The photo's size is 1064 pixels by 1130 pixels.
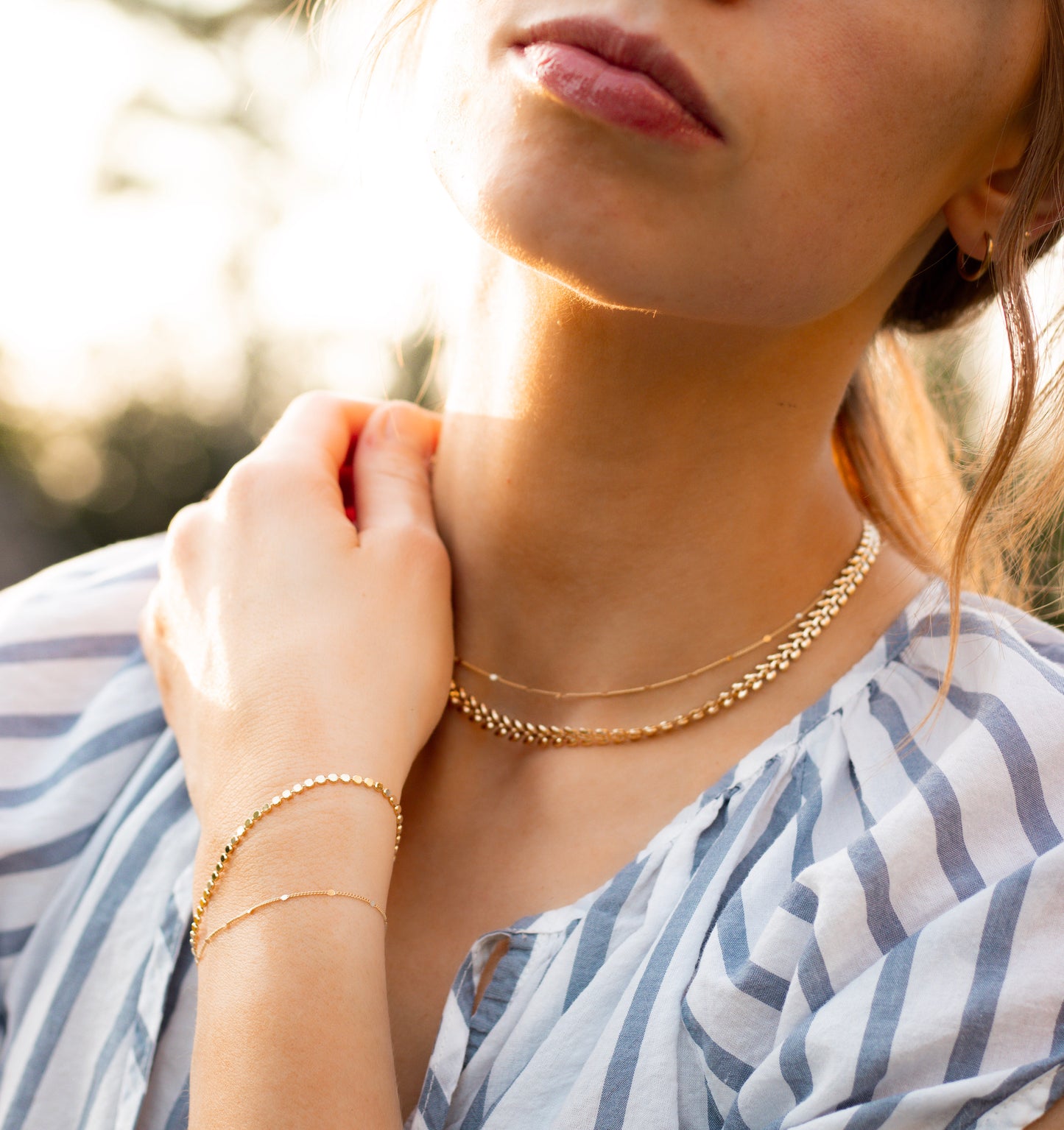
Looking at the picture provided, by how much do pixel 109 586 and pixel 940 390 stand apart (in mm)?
1538

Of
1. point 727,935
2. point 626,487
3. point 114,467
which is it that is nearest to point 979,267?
point 626,487

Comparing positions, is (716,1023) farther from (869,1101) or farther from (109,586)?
(109,586)

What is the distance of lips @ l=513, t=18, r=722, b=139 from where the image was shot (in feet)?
3.72

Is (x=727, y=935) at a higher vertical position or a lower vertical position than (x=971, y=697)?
lower

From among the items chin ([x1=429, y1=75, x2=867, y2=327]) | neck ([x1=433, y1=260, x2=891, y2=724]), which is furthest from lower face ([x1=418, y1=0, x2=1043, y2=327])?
neck ([x1=433, y1=260, x2=891, y2=724])

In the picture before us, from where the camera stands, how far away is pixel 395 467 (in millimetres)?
1728

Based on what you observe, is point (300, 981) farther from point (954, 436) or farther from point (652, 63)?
point (954, 436)

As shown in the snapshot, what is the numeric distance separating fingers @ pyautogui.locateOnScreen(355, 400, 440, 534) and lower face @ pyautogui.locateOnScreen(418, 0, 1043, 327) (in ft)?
1.70

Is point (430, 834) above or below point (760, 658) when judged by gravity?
below

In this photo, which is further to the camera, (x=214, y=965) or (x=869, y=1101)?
(x=214, y=965)

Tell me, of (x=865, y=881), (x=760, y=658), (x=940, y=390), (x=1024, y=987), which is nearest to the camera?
(x=1024, y=987)

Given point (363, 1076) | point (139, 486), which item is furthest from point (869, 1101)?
point (139, 486)

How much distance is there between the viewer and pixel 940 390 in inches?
84.4

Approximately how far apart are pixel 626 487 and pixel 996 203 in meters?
0.57
